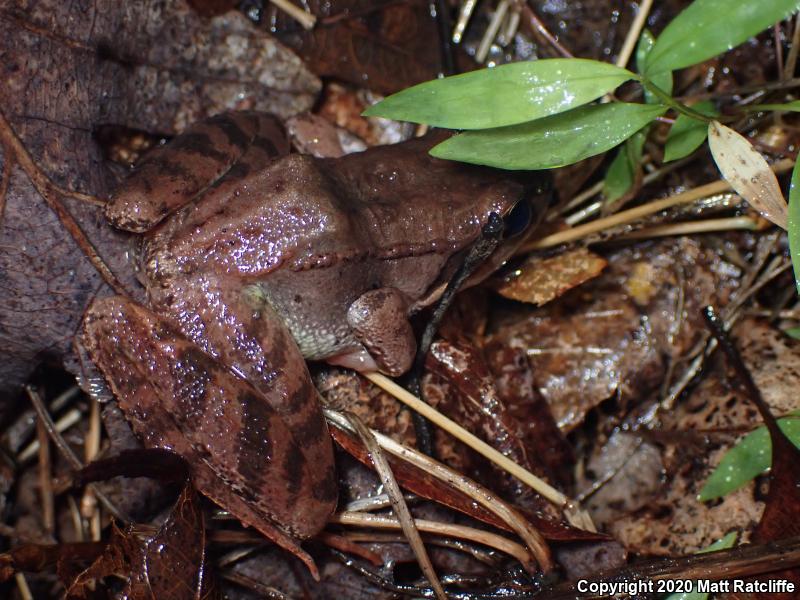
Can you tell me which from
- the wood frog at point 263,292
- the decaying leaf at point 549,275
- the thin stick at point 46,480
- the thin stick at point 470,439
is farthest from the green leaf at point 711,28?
the thin stick at point 46,480

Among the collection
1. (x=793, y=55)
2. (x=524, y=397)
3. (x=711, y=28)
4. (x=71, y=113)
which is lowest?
(x=524, y=397)

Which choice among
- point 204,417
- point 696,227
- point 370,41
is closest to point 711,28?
point 696,227

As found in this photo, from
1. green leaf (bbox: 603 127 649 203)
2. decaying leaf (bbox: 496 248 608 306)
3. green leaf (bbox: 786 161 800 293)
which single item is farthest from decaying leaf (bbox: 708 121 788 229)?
decaying leaf (bbox: 496 248 608 306)

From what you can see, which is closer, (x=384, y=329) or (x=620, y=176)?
(x=384, y=329)

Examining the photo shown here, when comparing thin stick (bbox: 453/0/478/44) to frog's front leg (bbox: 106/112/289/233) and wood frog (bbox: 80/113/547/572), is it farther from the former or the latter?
frog's front leg (bbox: 106/112/289/233)

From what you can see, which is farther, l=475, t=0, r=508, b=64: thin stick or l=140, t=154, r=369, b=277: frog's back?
l=475, t=0, r=508, b=64: thin stick

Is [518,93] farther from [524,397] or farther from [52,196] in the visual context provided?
[52,196]
